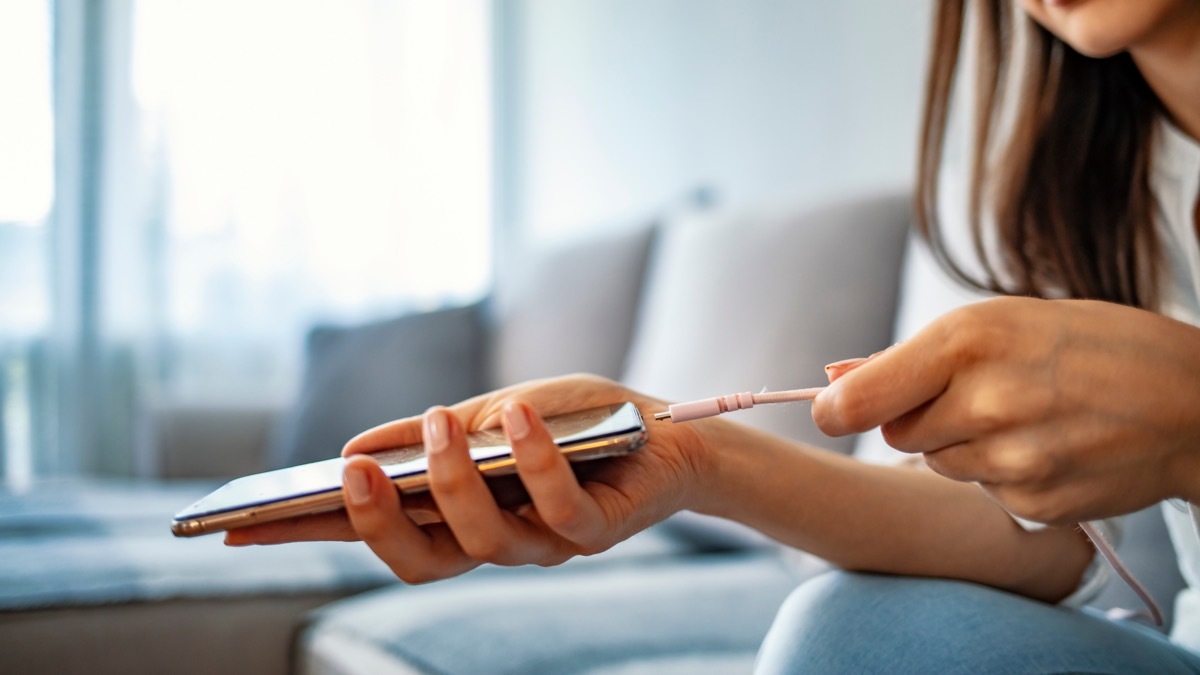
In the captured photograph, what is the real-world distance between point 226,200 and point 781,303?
6.45 ft

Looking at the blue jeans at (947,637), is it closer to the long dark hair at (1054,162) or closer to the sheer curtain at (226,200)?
the long dark hair at (1054,162)

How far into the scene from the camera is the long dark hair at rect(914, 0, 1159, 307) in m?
0.83

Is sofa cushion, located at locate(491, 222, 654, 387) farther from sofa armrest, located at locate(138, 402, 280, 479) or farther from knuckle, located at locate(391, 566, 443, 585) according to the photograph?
knuckle, located at locate(391, 566, 443, 585)

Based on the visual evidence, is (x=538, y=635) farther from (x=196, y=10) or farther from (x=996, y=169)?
(x=196, y=10)

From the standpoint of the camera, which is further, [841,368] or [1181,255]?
[1181,255]

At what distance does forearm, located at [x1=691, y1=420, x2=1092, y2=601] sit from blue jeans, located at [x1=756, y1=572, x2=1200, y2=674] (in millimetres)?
39

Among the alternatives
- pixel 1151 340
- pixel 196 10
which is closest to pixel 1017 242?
pixel 1151 340

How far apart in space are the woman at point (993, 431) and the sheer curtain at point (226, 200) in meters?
1.75

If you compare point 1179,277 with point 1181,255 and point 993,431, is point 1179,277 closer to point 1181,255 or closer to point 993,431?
point 1181,255

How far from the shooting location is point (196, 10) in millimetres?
2664

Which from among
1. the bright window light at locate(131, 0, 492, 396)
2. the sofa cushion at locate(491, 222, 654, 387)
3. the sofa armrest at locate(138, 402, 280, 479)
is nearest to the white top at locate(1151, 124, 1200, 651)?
the sofa cushion at locate(491, 222, 654, 387)

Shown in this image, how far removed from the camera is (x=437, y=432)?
509 mm

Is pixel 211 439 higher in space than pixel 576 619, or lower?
lower

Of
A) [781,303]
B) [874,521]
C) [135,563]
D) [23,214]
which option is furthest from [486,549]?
[23,214]
